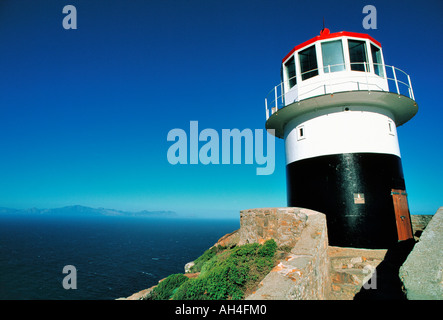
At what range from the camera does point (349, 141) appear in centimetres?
909

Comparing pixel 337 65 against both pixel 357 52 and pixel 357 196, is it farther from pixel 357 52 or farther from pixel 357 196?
pixel 357 196

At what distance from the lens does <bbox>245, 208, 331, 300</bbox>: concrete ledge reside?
14.4 ft

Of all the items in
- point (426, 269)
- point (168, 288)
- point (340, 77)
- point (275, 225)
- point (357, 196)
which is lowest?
point (168, 288)

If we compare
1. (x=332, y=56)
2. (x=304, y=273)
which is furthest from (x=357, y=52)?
(x=304, y=273)

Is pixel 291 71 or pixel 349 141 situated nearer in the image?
pixel 349 141

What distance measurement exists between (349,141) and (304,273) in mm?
6490

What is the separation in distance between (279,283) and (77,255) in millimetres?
66835

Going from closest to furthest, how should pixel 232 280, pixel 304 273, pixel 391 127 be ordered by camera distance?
pixel 304 273 → pixel 232 280 → pixel 391 127

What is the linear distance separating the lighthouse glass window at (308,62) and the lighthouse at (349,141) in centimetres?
5

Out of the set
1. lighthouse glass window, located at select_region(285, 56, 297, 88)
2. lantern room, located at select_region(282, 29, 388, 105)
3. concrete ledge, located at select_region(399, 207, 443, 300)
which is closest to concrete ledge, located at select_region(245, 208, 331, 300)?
concrete ledge, located at select_region(399, 207, 443, 300)

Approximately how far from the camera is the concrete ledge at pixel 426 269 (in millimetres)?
3725

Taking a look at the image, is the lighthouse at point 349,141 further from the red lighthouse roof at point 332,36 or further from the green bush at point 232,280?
the green bush at point 232,280
